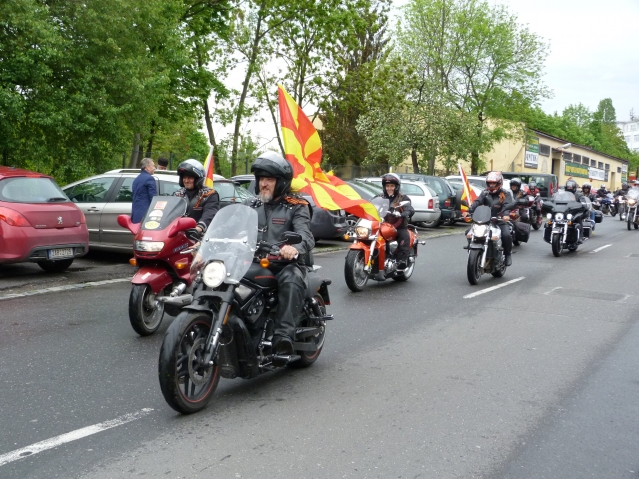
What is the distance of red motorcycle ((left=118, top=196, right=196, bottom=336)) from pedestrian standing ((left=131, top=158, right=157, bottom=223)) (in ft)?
13.6

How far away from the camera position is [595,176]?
286ft

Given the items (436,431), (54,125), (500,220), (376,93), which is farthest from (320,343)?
(376,93)

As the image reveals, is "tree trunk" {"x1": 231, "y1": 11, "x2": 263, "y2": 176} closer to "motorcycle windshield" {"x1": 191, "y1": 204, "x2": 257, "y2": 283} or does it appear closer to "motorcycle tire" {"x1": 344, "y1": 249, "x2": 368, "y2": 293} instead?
"motorcycle tire" {"x1": 344, "y1": 249, "x2": 368, "y2": 293}

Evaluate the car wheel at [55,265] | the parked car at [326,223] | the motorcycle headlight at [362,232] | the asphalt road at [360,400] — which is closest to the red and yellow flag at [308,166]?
the asphalt road at [360,400]

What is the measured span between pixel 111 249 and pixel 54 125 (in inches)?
123

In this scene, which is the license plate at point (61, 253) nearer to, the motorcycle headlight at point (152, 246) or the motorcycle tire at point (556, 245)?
the motorcycle headlight at point (152, 246)

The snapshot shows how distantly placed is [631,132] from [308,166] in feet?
629

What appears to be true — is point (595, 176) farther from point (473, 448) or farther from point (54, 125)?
point (473, 448)

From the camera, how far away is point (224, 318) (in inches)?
193

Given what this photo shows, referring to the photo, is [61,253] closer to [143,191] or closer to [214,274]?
[143,191]

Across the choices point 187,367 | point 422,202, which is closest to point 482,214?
point 187,367

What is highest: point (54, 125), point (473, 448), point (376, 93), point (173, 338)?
point (376, 93)

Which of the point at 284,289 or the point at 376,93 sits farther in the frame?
the point at 376,93

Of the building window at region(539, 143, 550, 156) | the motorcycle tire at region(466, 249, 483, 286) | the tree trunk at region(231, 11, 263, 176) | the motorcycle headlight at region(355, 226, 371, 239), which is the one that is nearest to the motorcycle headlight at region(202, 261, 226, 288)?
the motorcycle headlight at region(355, 226, 371, 239)
